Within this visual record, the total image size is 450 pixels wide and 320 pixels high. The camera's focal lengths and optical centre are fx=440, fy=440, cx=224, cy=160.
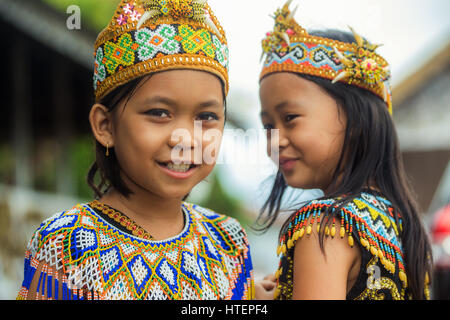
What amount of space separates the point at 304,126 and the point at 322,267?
554 mm

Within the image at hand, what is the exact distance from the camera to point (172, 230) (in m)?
1.60

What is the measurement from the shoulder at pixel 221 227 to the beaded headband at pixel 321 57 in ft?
2.05

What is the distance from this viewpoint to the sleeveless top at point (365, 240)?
1.43m

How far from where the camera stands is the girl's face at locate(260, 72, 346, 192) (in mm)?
1665

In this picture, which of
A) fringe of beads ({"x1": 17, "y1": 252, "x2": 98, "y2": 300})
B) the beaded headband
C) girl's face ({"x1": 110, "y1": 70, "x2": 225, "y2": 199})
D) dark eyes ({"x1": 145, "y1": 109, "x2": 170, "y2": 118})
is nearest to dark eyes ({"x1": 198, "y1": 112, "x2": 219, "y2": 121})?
girl's face ({"x1": 110, "y1": 70, "x2": 225, "y2": 199})

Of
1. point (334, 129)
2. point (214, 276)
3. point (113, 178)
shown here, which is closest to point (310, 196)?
point (334, 129)

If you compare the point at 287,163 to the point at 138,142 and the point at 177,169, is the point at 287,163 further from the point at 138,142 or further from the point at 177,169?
the point at 138,142

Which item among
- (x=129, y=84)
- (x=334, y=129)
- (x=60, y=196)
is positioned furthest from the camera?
(x=60, y=196)

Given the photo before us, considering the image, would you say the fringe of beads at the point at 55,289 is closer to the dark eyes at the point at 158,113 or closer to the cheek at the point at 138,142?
the cheek at the point at 138,142

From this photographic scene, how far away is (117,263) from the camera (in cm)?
138

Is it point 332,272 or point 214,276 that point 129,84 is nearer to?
point 214,276

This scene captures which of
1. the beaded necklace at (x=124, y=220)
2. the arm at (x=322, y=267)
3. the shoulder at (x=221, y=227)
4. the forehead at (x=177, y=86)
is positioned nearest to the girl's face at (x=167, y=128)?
the forehead at (x=177, y=86)
